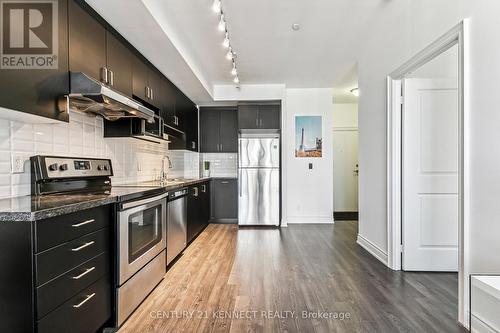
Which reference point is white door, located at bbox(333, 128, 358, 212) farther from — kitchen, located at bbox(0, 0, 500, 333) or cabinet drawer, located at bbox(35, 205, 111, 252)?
cabinet drawer, located at bbox(35, 205, 111, 252)

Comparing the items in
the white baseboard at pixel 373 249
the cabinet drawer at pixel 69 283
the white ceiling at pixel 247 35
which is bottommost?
the white baseboard at pixel 373 249

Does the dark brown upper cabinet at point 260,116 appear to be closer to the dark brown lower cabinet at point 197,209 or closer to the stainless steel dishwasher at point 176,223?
the dark brown lower cabinet at point 197,209

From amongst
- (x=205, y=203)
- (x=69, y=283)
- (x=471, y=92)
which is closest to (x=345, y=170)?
(x=205, y=203)

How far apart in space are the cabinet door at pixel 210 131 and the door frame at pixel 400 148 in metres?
3.41

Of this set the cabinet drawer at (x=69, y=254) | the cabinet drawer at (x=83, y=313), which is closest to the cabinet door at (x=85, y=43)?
the cabinet drawer at (x=69, y=254)

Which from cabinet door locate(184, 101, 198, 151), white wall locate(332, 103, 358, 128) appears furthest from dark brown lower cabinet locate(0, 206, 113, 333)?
white wall locate(332, 103, 358, 128)

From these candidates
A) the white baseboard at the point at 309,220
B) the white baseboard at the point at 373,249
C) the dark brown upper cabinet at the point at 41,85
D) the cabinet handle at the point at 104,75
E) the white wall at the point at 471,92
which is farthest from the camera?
the white baseboard at the point at 309,220

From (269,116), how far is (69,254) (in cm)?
422

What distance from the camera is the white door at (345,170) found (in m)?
6.54

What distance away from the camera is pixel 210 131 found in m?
5.52

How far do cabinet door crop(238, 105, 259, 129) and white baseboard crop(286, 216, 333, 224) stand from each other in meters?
1.95

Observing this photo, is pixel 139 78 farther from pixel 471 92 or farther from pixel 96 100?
pixel 471 92

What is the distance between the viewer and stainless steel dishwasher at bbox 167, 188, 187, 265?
9.31 ft

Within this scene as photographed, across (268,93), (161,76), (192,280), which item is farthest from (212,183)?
(192,280)
